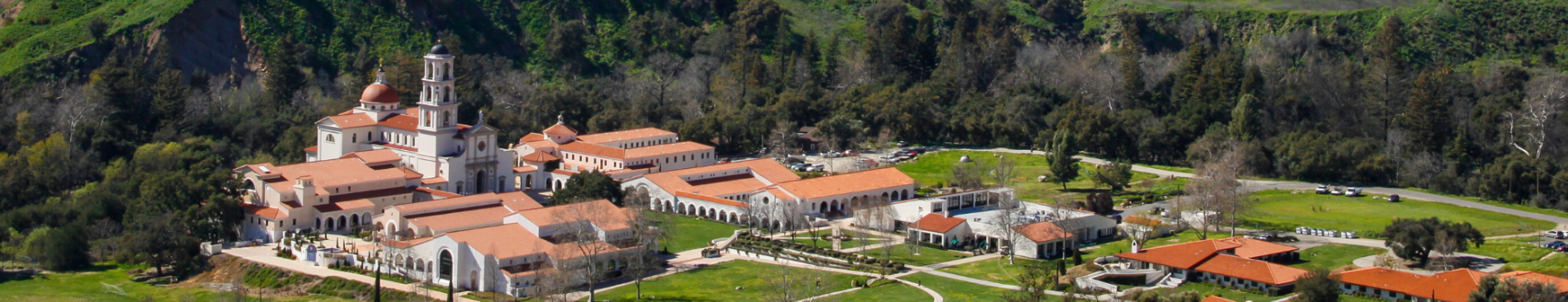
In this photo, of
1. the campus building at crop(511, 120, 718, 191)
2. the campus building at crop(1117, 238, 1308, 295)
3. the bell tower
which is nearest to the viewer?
the campus building at crop(1117, 238, 1308, 295)

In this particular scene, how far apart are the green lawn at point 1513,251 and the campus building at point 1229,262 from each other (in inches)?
308

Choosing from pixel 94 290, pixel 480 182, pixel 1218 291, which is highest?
pixel 480 182

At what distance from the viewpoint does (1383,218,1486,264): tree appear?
2429 inches

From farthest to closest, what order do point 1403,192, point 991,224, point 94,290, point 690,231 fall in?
point 1403,192
point 690,231
point 991,224
point 94,290

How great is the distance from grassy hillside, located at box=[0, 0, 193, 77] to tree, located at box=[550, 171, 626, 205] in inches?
1740

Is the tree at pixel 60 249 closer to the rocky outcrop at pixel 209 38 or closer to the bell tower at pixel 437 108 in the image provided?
the bell tower at pixel 437 108

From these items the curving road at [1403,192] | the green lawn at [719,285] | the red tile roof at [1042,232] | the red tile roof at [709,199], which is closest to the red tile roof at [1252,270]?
the red tile roof at [1042,232]

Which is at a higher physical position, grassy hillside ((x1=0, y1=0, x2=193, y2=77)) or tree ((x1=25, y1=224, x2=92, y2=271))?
grassy hillside ((x1=0, y1=0, x2=193, y2=77))

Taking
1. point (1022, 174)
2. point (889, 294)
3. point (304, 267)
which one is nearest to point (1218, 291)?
point (889, 294)

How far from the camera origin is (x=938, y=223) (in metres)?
69.8

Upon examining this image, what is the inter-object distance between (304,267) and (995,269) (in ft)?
91.3

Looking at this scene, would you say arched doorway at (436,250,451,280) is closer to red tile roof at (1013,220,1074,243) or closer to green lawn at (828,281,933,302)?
green lawn at (828,281,933,302)

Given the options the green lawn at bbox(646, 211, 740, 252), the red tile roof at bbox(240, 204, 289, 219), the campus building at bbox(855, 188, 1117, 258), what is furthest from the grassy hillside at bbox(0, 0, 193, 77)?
the campus building at bbox(855, 188, 1117, 258)

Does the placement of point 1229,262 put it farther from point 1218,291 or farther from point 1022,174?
point 1022,174
